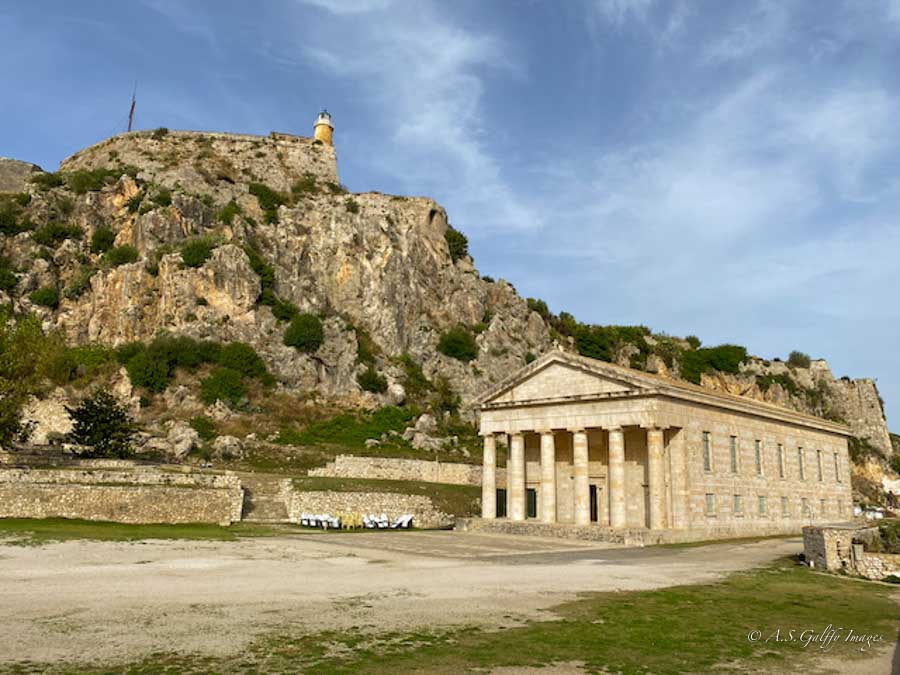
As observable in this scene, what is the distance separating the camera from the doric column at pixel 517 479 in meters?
37.8

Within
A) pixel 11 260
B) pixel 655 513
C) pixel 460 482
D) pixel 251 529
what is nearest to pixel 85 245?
pixel 11 260

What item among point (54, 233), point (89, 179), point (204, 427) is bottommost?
point (204, 427)

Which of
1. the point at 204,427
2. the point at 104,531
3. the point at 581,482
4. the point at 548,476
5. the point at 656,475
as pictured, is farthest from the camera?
the point at 204,427

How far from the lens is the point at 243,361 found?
60562mm

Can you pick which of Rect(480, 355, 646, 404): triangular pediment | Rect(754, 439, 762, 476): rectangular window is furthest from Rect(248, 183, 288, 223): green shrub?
Rect(754, 439, 762, 476): rectangular window

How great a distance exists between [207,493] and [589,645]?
25.1 meters

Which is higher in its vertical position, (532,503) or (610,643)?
(532,503)

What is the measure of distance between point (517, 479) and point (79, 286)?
49709 mm

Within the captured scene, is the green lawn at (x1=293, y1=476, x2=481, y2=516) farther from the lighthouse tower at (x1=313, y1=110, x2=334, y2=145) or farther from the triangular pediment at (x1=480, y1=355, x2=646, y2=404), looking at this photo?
the lighthouse tower at (x1=313, y1=110, x2=334, y2=145)

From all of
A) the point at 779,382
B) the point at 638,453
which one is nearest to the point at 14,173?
the point at 638,453

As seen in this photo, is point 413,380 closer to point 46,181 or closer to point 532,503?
point 532,503

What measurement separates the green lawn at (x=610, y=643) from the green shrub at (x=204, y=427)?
4116 centimetres

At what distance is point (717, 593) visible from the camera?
15695mm

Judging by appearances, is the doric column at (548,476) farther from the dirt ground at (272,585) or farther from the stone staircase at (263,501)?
the stone staircase at (263,501)
